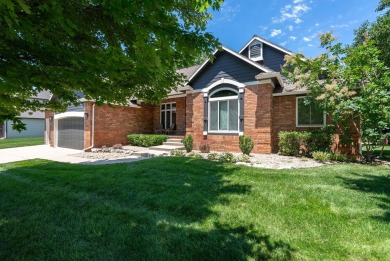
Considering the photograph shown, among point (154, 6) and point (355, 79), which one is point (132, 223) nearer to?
point (154, 6)

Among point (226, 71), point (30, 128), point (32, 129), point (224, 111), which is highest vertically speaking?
point (226, 71)

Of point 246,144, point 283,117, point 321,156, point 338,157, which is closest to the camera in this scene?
point 321,156

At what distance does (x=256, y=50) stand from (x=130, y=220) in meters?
15.3

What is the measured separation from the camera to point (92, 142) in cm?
1482

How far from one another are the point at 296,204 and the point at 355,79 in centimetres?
757

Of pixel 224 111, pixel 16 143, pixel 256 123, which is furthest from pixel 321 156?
pixel 16 143

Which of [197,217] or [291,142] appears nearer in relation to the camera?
[197,217]

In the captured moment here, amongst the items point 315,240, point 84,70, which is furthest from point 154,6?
point 315,240

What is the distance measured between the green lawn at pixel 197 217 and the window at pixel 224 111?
6.25 m

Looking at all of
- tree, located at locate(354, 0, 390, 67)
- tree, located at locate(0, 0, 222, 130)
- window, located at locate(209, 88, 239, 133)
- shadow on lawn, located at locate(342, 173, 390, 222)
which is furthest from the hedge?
tree, located at locate(354, 0, 390, 67)

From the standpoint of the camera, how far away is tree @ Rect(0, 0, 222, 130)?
259cm

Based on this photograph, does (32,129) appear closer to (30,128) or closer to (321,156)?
(30,128)

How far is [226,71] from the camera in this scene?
42.3 feet

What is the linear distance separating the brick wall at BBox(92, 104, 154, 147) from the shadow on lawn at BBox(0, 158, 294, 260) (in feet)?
28.6
